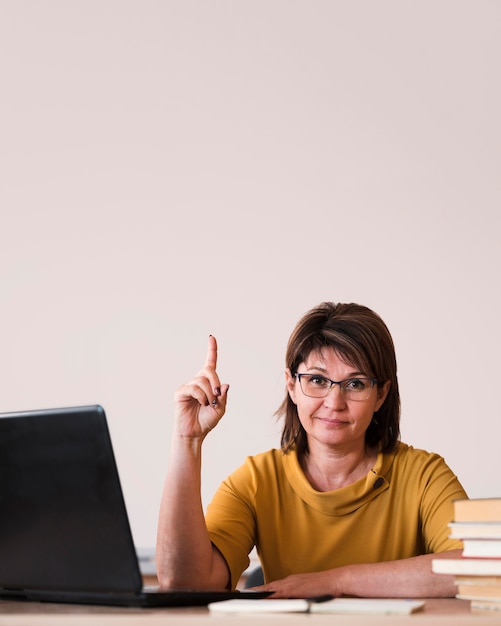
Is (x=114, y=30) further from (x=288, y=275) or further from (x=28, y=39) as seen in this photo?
(x=288, y=275)

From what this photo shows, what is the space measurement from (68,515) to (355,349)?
3.21ft

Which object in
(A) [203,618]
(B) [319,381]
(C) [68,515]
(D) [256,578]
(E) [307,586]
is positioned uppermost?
(B) [319,381]

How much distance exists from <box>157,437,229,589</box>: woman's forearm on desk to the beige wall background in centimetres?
147

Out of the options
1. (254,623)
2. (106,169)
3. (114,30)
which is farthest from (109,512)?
(114,30)

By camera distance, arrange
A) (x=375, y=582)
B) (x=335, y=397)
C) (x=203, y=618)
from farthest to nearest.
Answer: (x=335, y=397)
(x=375, y=582)
(x=203, y=618)

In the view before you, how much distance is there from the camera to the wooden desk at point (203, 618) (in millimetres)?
1096

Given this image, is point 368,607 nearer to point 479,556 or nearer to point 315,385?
point 479,556

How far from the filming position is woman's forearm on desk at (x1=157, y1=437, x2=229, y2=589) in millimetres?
1803

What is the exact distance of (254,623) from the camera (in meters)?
1.12

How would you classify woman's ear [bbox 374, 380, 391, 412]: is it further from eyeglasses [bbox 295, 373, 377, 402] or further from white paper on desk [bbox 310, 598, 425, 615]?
white paper on desk [bbox 310, 598, 425, 615]

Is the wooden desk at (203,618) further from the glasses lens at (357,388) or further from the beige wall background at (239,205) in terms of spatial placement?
the beige wall background at (239,205)

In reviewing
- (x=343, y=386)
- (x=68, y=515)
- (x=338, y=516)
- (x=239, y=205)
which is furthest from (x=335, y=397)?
(x=239, y=205)

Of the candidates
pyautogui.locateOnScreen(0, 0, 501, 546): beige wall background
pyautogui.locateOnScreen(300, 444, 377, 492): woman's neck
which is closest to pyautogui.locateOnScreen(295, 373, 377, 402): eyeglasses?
pyautogui.locateOnScreen(300, 444, 377, 492): woman's neck

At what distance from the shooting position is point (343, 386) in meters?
2.06
